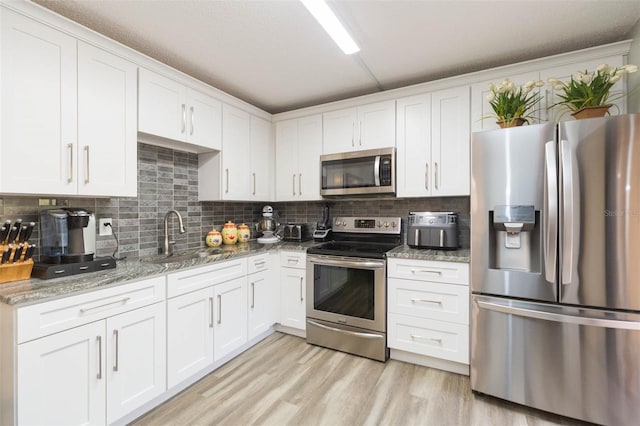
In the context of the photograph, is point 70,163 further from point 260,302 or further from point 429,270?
point 429,270

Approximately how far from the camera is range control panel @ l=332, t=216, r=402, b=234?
9.42 ft

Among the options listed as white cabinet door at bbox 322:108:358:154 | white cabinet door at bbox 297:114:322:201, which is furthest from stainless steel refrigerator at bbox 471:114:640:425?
white cabinet door at bbox 297:114:322:201

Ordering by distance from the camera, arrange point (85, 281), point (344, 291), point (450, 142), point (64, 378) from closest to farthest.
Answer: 1. point (64, 378)
2. point (85, 281)
3. point (450, 142)
4. point (344, 291)

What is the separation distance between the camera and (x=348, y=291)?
248cm

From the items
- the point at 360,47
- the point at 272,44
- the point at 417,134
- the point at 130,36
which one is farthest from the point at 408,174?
the point at 130,36

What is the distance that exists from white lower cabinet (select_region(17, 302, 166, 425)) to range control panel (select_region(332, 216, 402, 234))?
1.85 metres

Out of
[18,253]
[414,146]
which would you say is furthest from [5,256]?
[414,146]

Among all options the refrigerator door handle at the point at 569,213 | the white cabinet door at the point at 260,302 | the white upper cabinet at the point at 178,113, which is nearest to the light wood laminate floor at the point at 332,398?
the white cabinet door at the point at 260,302

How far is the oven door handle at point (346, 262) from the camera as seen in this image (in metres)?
2.35

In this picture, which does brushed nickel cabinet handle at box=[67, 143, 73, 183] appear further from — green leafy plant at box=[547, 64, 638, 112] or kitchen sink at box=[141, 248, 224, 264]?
green leafy plant at box=[547, 64, 638, 112]

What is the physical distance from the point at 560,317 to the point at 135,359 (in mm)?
2450

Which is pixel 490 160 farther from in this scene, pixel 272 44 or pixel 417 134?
pixel 272 44

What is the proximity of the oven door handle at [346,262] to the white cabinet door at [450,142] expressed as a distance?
0.80 meters

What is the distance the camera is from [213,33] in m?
1.88
